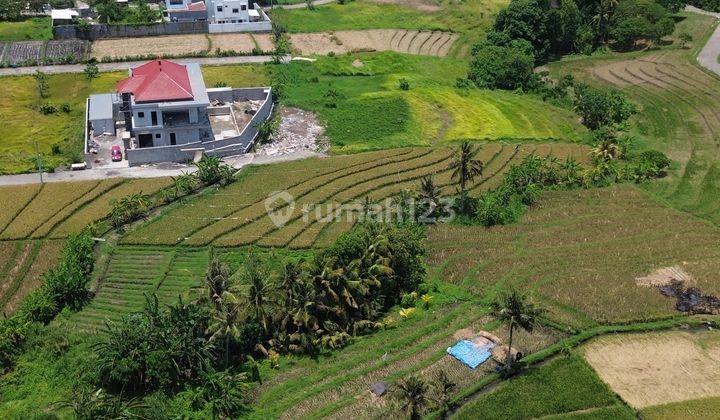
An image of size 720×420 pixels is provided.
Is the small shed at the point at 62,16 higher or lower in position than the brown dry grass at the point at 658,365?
higher

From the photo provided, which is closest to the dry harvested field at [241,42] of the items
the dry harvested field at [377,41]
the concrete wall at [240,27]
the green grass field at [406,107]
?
the concrete wall at [240,27]

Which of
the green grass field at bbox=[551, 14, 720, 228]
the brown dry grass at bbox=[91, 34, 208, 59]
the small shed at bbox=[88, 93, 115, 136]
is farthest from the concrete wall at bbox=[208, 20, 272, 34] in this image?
the green grass field at bbox=[551, 14, 720, 228]

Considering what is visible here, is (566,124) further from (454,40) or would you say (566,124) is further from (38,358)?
(38,358)

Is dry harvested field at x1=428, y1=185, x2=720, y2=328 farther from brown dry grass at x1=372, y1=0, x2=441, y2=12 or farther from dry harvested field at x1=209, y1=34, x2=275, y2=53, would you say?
brown dry grass at x1=372, y1=0, x2=441, y2=12

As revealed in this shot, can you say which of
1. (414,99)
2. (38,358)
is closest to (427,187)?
(414,99)

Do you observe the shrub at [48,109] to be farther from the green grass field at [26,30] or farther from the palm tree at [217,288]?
the palm tree at [217,288]

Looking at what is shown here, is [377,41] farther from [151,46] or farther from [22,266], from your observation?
[22,266]

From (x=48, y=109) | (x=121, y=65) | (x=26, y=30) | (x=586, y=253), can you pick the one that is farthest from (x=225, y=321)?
(x=26, y=30)

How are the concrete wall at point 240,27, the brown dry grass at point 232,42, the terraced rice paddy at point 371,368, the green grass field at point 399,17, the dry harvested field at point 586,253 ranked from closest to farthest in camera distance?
the terraced rice paddy at point 371,368
the dry harvested field at point 586,253
the brown dry grass at point 232,42
the concrete wall at point 240,27
the green grass field at point 399,17
